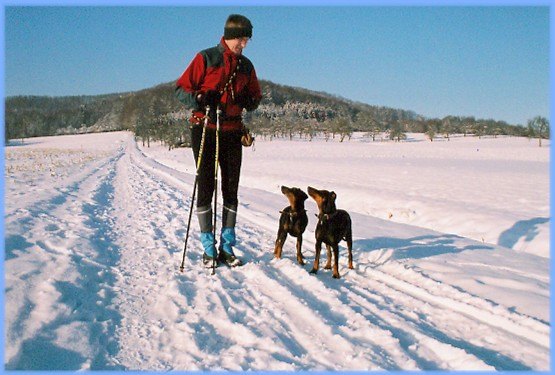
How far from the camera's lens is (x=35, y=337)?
267cm

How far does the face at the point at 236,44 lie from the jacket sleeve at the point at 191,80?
36 cm

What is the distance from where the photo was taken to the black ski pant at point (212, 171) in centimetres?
466

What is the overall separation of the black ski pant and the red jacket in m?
0.14

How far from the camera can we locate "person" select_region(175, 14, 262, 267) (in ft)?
14.6

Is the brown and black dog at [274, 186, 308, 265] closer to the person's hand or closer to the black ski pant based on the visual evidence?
the black ski pant

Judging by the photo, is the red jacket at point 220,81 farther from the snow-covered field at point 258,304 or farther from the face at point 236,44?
the snow-covered field at point 258,304

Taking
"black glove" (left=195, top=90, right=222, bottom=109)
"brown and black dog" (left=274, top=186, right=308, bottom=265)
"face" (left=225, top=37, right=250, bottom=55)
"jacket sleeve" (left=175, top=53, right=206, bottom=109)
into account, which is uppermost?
"face" (left=225, top=37, right=250, bottom=55)

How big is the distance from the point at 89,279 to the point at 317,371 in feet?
8.44

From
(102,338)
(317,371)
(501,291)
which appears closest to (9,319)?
(102,338)

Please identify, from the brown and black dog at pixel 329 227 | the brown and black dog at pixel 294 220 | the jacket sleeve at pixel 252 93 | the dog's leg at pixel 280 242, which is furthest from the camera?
the dog's leg at pixel 280 242

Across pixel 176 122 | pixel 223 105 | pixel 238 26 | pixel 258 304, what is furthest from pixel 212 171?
pixel 176 122

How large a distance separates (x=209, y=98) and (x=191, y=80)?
0.31 m

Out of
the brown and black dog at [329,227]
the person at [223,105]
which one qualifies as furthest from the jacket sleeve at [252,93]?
the brown and black dog at [329,227]

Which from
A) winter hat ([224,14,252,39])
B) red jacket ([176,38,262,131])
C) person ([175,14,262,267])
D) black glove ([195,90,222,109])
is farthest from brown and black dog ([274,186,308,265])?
winter hat ([224,14,252,39])
